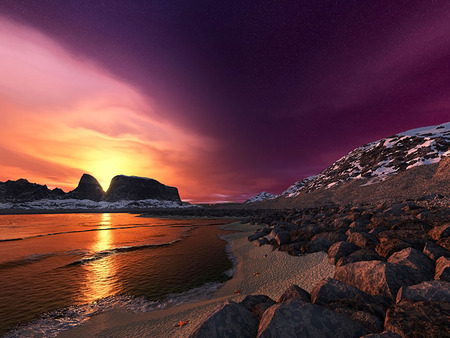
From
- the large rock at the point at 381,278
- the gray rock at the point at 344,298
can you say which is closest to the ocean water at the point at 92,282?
the gray rock at the point at 344,298

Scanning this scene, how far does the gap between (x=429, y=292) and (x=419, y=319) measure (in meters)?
1.12

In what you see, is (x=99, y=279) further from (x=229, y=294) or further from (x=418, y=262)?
(x=418, y=262)

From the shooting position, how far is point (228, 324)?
11.4ft

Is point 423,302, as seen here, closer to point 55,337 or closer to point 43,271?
point 55,337

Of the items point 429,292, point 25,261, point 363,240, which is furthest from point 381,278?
point 25,261

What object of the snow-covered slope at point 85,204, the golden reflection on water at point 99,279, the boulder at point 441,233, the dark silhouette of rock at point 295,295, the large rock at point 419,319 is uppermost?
the boulder at point 441,233

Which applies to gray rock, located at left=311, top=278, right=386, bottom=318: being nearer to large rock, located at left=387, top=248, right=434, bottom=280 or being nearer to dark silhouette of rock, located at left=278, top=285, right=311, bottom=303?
dark silhouette of rock, located at left=278, top=285, right=311, bottom=303

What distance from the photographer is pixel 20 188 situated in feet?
607

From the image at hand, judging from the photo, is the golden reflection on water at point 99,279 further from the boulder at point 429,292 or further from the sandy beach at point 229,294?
the boulder at point 429,292

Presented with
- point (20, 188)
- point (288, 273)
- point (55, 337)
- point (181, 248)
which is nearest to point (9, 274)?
point (55, 337)

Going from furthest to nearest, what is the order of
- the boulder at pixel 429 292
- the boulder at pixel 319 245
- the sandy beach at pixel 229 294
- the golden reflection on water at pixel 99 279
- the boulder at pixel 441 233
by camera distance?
the boulder at pixel 319 245 < the golden reflection on water at pixel 99 279 < the boulder at pixel 441 233 < the sandy beach at pixel 229 294 < the boulder at pixel 429 292

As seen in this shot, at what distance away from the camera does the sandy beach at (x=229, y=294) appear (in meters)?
5.30

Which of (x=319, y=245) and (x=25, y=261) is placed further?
(x=25, y=261)

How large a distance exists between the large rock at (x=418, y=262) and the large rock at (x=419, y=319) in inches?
81.1
